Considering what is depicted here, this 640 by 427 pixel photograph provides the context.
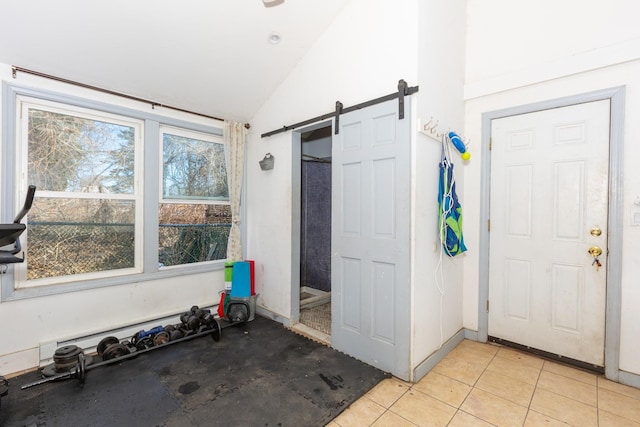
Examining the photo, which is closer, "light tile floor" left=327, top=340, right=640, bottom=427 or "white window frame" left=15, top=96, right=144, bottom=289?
"light tile floor" left=327, top=340, right=640, bottom=427

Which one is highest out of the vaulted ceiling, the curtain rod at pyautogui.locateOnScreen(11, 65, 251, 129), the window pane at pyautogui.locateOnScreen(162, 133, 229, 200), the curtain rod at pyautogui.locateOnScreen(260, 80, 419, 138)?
the vaulted ceiling

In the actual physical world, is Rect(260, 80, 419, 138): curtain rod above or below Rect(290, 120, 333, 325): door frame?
above

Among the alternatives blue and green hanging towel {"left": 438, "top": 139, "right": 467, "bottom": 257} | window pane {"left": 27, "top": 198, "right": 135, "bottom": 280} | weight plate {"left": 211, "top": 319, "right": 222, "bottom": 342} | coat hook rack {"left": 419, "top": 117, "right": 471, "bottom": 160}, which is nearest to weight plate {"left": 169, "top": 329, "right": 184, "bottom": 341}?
weight plate {"left": 211, "top": 319, "right": 222, "bottom": 342}

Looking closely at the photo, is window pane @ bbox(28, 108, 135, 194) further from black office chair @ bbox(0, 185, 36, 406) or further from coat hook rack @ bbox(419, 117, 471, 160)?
coat hook rack @ bbox(419, 117, 471, 160)

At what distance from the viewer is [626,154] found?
2.08 metres

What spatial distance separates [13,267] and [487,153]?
166 inches

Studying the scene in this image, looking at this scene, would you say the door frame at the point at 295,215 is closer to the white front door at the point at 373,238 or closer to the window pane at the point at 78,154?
the white front door at the point at 373,238

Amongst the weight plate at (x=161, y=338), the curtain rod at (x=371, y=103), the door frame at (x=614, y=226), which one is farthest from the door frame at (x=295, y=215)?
the door frame at (x=614, y=226)

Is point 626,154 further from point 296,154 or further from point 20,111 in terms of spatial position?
point 20,111

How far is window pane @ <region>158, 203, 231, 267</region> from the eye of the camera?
Result: 10.3ft

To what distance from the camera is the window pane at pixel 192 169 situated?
125 inches

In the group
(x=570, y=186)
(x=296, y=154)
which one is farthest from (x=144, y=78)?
(x=570, y=186)

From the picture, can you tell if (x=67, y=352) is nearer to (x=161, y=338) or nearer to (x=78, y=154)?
(x=161, y=338)

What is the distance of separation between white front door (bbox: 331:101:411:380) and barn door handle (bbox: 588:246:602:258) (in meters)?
1.48
